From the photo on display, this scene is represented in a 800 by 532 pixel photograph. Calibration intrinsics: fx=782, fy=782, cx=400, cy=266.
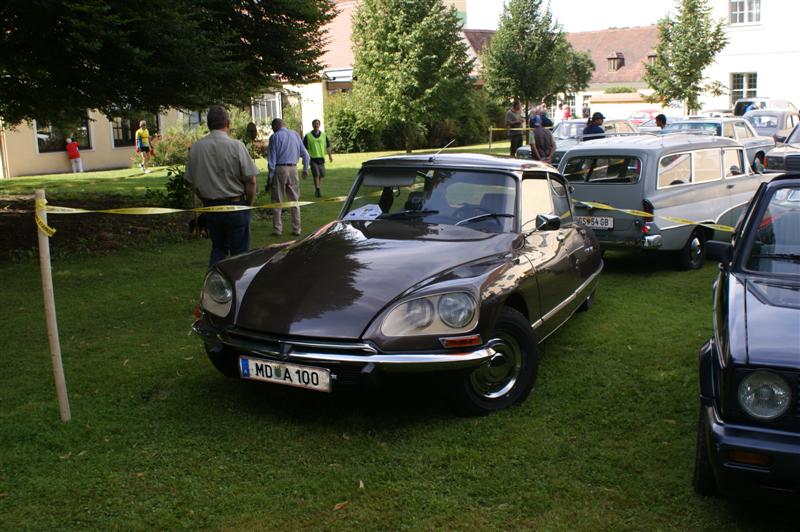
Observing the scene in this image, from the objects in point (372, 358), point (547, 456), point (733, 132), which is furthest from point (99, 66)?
point (733, 132)

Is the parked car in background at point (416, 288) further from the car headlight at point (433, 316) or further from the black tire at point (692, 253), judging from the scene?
the black tire at point (692, 253)

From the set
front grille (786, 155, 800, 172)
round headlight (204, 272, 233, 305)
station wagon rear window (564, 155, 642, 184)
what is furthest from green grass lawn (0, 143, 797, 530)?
station wagon rear window (564, 155, 642, 184)

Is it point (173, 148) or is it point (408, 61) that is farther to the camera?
point (408, 61)

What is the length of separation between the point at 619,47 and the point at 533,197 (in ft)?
237

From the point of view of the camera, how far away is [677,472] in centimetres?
440

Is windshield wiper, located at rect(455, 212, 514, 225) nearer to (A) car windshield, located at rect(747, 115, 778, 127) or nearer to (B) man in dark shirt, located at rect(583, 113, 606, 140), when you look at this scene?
(B) man in dark shirt, located at rect(583, 113, 606, 140)

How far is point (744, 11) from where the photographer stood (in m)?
40.9

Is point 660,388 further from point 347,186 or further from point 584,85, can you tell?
point 584,85

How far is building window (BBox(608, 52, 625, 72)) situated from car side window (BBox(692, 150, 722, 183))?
63.9m

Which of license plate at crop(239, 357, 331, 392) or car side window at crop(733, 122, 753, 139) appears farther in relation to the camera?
car side window at crop(733, 122, 753, 139)

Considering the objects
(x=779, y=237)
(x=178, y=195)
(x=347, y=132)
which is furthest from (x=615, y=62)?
(x=779, y=237)

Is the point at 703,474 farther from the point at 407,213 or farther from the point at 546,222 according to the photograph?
the point at 407,213

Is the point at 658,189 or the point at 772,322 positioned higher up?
the point at 658,189

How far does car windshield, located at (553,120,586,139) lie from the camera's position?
23.0m
